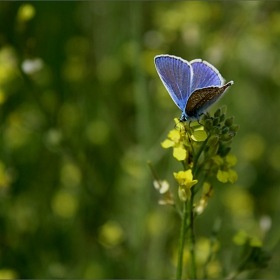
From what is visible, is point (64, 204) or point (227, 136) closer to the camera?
point (227, 136)

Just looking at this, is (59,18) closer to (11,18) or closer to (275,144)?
(11,18)

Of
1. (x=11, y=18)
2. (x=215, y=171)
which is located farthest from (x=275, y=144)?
(x=215, y=171)

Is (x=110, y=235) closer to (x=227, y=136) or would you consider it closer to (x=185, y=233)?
(x=185, y=233)

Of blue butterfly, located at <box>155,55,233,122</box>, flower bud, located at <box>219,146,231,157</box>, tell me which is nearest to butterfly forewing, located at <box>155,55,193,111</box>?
blue butterfly, located at <box>155,55,233,122</box>

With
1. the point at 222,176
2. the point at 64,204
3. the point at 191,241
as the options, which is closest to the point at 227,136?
the point at 222,176

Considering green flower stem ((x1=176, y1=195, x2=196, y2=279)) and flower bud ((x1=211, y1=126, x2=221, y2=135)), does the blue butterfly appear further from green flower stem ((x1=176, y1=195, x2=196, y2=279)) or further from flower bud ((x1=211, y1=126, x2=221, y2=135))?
green flower stem ((x1=176, y1=195, x2=196, y2=279))

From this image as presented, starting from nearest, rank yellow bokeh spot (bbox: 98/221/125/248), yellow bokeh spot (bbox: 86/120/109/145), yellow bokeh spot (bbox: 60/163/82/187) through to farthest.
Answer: yellow bokeh spot (bbox: 98/221/125/248) < yellow bokeh spot (bbox: 60/163/82/187) < yellow bokeh spot (bbox: 86/120/109/145)
